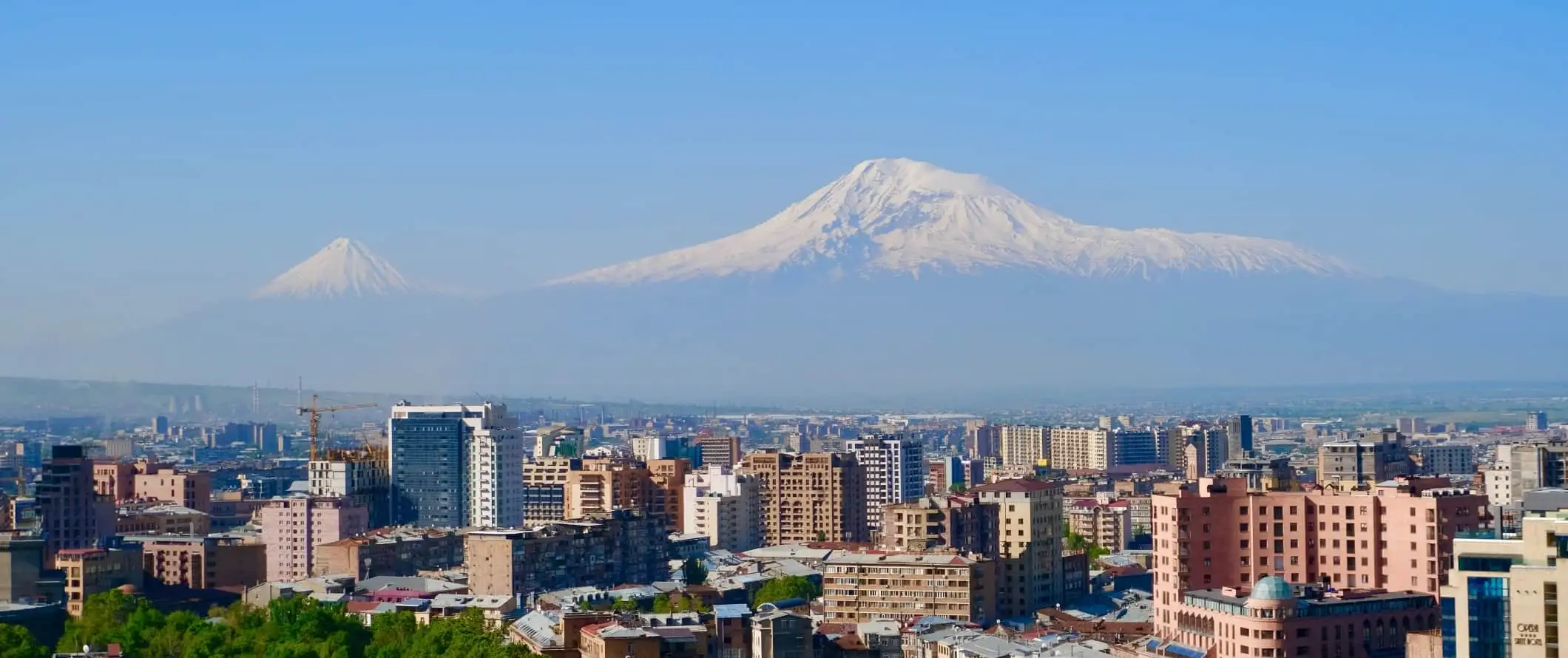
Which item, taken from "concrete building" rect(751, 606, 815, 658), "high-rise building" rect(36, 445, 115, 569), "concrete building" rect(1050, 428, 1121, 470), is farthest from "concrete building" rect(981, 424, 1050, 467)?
"concrete building" rect(751, 606, 815, 658)

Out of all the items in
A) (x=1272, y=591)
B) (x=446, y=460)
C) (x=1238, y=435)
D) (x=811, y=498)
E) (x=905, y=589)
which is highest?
(x=1238, y=435)

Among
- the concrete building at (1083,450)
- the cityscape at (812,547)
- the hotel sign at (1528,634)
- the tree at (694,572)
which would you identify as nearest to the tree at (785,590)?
the cityscape at (812,547)

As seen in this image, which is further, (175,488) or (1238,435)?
(1238,435)

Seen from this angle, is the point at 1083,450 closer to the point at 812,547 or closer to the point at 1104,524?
the point at 1104,524

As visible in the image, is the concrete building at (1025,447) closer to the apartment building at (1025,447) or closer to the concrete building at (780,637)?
the apartment building at (1025,447)

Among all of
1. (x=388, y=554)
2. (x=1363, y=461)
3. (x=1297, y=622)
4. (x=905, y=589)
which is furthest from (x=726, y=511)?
(x=1297, y=622)

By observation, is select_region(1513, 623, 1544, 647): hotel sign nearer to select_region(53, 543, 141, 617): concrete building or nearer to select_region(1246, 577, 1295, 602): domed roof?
select_region(1246, 577, 1295, 602): domed roof

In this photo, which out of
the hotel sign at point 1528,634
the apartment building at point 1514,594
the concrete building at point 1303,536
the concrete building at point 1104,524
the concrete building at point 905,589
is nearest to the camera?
the apartment building at point 1514,594

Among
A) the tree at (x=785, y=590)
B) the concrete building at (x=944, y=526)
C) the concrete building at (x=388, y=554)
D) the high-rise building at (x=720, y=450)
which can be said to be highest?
the high-rise building at (x=720, y=450)
